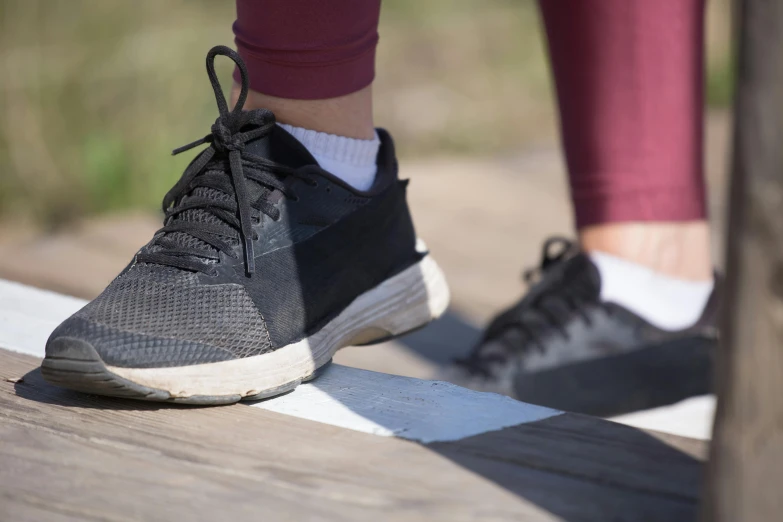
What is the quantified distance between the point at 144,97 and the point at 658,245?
2.20 metres

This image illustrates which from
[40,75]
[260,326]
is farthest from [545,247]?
[40,75]

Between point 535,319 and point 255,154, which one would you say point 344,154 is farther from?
point 535,319

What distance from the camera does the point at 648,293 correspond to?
1.45m

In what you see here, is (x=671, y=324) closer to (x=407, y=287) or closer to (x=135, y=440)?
(x=407, y=287)

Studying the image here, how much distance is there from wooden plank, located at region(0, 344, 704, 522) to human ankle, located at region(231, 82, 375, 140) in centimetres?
37

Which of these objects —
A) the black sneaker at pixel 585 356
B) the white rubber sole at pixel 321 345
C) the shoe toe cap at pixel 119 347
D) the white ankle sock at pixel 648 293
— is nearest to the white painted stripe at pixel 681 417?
the black sneaker at pixel 585 356

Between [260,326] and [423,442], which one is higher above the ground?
[260,326]

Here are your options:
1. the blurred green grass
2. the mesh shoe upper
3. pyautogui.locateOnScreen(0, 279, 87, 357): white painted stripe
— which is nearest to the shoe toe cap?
the mesh shoe upper

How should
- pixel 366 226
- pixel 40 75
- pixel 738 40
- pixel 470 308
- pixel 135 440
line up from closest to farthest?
pixel 738 40 → pixel 135 440 → pixel 366 226 → pixel 470 308 → pixel 40 75

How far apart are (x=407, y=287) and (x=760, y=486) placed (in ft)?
2.29

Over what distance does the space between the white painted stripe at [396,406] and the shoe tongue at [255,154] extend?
0.20 meters

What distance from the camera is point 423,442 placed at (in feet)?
2.75

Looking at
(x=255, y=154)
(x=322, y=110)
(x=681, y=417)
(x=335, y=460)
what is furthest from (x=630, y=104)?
(x=335, y=460)

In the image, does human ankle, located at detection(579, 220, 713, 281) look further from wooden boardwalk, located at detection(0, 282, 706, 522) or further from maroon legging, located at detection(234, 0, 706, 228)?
wooden boardwalk, located at detection(0, 282, 706, 522)
